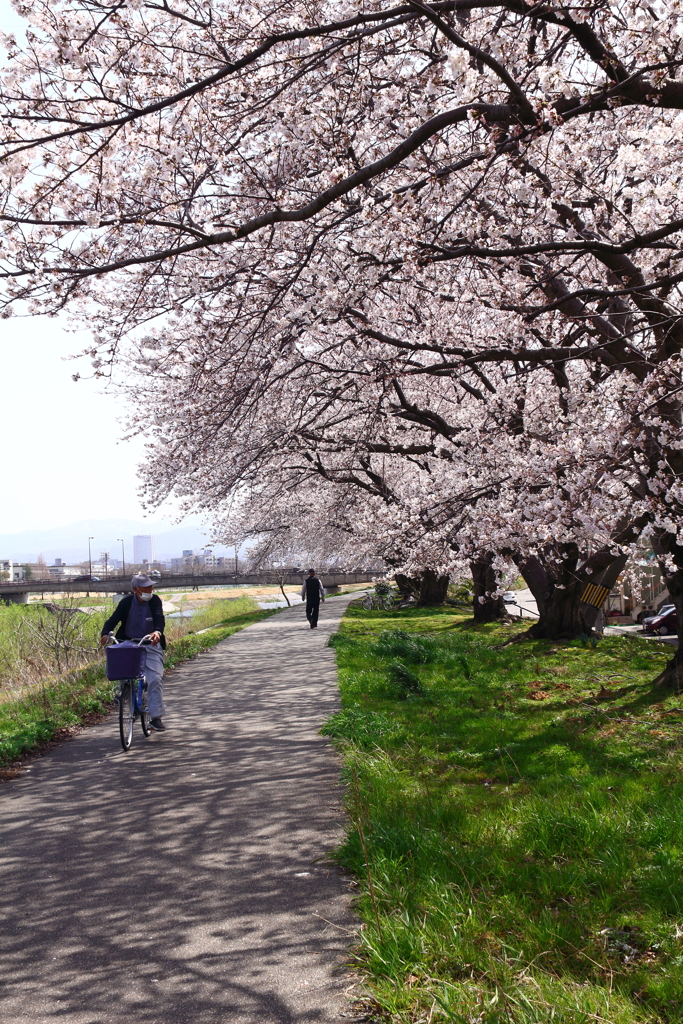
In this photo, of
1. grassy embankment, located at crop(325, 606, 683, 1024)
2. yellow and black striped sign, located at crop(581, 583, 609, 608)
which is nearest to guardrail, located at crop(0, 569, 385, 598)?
yellow and black striped sign, located at crop(581, 583, 609, 608)

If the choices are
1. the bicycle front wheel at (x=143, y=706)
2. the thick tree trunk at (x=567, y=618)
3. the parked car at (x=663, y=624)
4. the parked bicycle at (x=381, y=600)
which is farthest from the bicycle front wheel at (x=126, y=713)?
the parked car at (x=663, y=624)

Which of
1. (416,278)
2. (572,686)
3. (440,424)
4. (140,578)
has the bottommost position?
(572,686)

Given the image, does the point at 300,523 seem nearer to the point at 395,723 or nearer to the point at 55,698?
the point at 55,698

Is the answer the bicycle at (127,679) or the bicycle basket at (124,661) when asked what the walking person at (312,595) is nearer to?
the bicycle at (127,679)

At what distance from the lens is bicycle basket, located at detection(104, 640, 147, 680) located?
8195 millimetres

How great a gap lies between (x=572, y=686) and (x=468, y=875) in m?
7.45

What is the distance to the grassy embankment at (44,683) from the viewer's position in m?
8.78

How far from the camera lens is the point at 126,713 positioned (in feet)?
27.0

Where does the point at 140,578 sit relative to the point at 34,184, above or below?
below

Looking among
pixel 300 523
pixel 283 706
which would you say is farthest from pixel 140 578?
pixel 300 523

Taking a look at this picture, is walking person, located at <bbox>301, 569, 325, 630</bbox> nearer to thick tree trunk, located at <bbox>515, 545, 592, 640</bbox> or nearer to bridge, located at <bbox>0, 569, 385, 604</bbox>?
thick tree trunk, located at <bbox>515, 545, 592, 640</bbox>

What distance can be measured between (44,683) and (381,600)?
83.1 ft

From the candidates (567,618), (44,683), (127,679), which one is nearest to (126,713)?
(127,679)

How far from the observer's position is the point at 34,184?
19.5 feet
